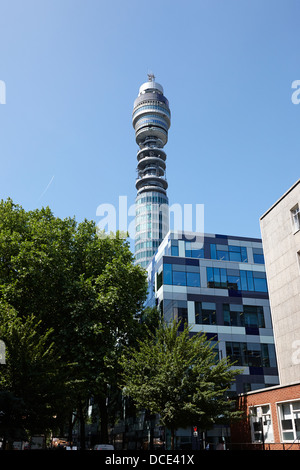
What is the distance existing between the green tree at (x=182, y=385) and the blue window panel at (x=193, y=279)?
75.1 feet

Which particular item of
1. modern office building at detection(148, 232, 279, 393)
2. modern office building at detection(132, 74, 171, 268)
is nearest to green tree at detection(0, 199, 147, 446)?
modern office building at detection(148, 232, 279, 393)

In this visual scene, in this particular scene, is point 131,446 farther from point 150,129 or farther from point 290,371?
point 150,129

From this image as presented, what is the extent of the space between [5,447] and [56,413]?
3535 mm

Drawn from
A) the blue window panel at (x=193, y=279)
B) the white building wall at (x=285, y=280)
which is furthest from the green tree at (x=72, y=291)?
the blue window panel at (x=193, y=279)

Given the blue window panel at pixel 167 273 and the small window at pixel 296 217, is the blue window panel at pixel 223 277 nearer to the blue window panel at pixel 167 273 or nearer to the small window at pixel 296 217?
the blue window panel at pixel 167 273

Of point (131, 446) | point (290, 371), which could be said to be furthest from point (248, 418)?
point (131, 446)

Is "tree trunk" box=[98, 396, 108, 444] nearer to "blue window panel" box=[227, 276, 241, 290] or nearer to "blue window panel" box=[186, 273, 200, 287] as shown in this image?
"blue window panel" box=[186, 273, 200, 287]

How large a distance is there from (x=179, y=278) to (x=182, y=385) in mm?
25746

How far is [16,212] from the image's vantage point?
34.5m

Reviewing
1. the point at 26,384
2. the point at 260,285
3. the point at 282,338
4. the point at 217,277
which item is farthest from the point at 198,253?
the point at 26,384

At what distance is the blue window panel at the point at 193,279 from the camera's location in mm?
48812

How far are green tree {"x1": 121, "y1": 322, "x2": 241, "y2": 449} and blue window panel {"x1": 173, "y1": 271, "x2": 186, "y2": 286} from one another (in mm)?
22428

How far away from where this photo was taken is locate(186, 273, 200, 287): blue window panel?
4881cm

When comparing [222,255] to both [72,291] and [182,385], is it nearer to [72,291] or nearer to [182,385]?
[72,291]
